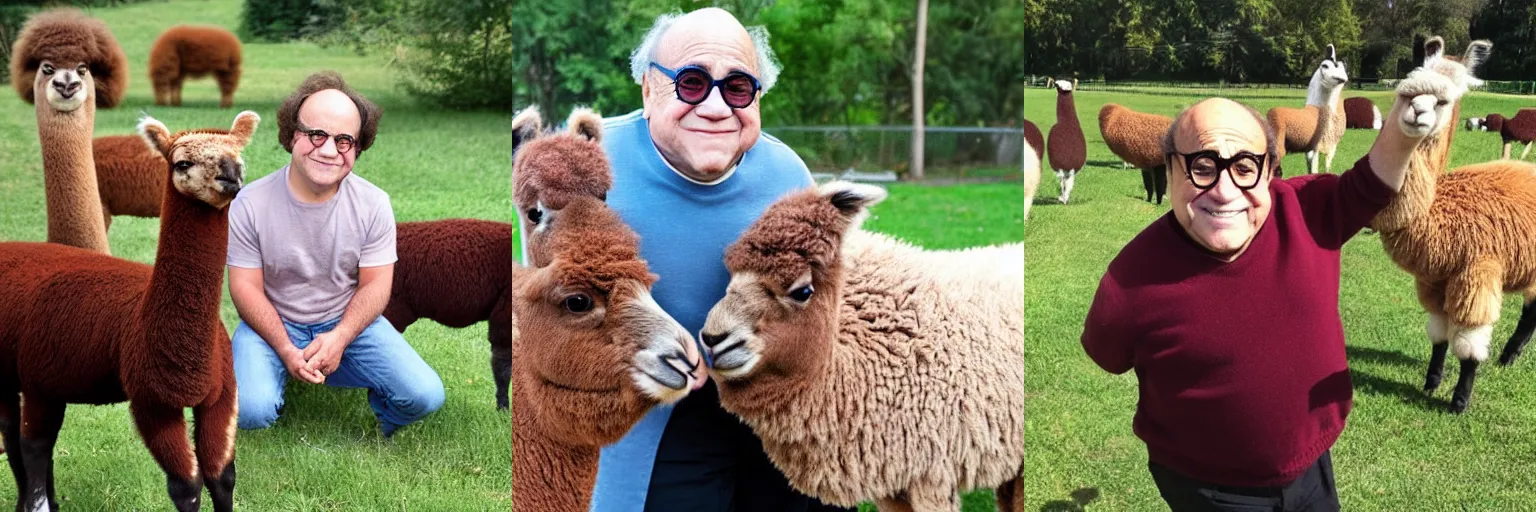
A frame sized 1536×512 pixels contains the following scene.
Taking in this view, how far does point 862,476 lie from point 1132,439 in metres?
0.91

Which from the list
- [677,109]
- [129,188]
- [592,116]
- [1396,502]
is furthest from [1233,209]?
[129,188]

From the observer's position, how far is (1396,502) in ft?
12.9

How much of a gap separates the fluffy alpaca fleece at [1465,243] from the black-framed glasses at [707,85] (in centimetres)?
197

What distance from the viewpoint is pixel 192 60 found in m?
4.80

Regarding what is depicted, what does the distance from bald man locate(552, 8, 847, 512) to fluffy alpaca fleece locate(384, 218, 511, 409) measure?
3.61 ft

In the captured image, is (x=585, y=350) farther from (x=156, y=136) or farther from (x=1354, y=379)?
(x=1354, y=379)

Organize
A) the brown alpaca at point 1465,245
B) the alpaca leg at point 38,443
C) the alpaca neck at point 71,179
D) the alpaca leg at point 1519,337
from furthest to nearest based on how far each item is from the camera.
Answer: the alpaca neck at point 71,179, the alpaca leg at point 38,443, the alpaca leg at point 1519,337, the brown alpaca at point 1465,245

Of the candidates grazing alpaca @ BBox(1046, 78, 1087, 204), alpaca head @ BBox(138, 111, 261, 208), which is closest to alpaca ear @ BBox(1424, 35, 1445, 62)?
grazing alpaca @ BBox(1046, 78, 1087, 204)

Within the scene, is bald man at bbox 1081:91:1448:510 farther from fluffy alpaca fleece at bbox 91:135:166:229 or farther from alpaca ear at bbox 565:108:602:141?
fluffy alpaca fleece at bbox 91:135:166:229

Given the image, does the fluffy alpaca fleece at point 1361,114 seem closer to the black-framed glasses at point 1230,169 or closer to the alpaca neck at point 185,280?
the black-framed glasses at point 1230,169

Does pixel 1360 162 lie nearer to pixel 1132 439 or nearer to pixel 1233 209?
pixel 1233 209

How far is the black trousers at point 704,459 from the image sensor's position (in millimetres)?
3756

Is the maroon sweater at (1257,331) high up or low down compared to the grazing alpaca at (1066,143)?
down

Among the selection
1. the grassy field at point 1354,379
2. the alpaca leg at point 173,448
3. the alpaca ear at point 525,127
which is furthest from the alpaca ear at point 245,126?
the grassy field at point 1354,379
